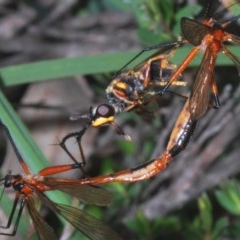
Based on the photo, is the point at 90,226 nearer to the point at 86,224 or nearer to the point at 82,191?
the point at 86,224

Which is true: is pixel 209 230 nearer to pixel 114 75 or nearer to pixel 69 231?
pixel 69 231

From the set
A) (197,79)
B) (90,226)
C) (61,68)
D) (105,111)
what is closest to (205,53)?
(197,79)

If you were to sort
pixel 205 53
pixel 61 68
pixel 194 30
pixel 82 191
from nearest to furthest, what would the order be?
pixel 194 30
pixel 205 53
pixel 82 191
pixel 61 68

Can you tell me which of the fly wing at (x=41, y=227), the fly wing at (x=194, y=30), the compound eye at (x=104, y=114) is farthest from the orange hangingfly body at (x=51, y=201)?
the fly wing at (x=194, y=30)

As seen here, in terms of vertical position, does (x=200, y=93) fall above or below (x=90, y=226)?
above

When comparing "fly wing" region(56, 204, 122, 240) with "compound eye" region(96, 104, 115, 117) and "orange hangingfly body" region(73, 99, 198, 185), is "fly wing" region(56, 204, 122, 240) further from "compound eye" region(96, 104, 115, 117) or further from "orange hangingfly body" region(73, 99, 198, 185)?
"compound eye" region(96, 104, 115, 117)

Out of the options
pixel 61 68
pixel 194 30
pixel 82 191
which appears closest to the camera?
pixel 194 30
